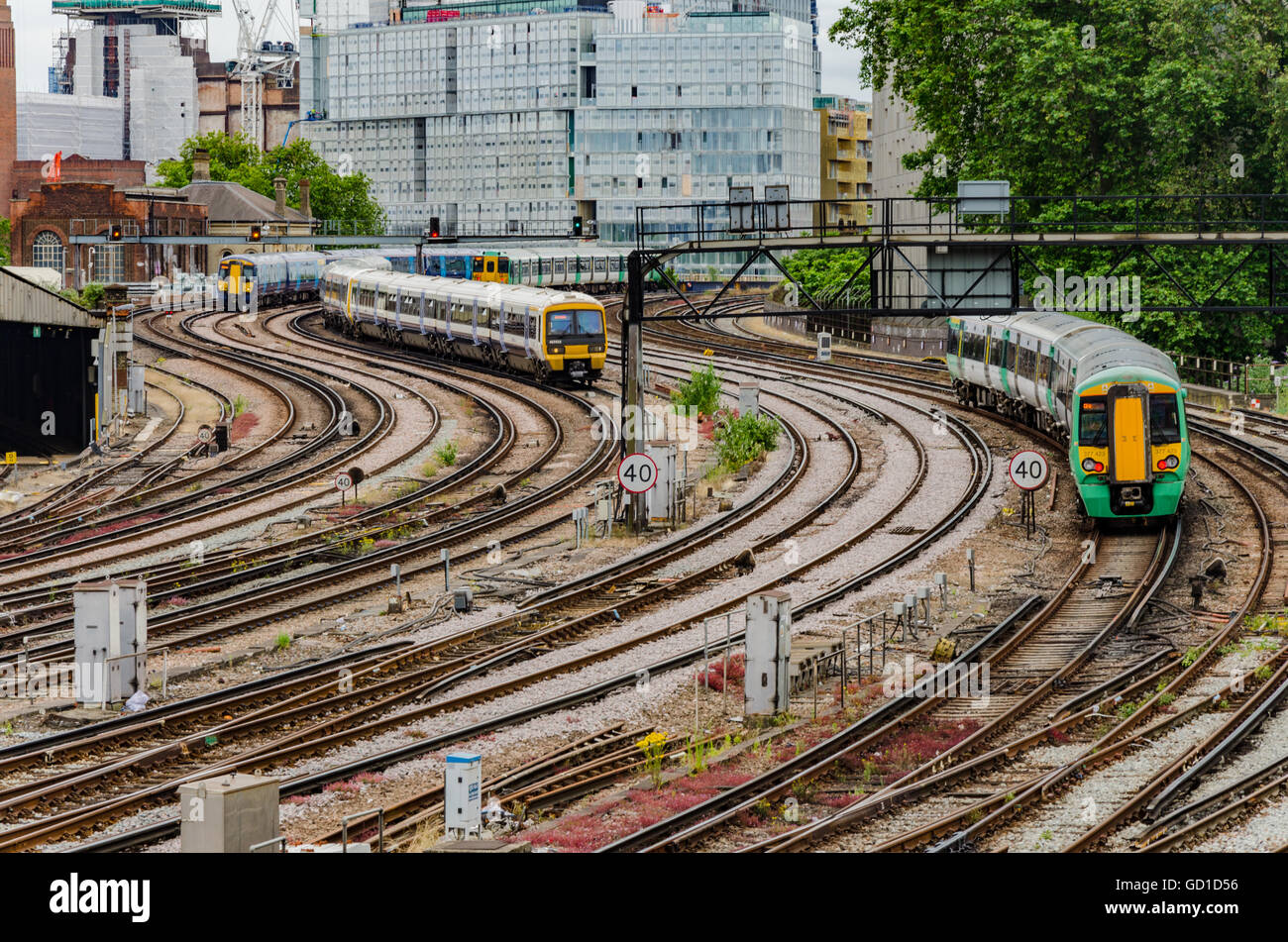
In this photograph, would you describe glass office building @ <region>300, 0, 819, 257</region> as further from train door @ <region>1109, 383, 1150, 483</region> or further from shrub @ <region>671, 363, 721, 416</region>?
train door @ <region>1109, 383, 1150, 483</region>

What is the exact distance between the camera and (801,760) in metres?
17.3

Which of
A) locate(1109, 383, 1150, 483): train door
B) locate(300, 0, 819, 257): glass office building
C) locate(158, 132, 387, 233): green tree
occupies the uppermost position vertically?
locate(300, 0, 819, 257): glass office building

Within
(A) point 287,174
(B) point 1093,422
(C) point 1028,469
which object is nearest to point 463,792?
(C) point 1028,469

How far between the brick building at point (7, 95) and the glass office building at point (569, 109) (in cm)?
4669

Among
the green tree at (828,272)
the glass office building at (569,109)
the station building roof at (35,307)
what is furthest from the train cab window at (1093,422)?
the glass office building at (569,109)

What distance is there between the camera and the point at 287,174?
152375mm

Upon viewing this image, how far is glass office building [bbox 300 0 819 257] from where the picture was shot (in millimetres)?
160625

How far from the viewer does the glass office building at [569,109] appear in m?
161

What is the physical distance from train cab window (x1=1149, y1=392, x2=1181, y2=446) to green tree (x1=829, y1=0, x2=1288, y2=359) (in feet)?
65.2

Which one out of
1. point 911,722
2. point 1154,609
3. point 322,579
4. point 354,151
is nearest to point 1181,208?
point 1154,609

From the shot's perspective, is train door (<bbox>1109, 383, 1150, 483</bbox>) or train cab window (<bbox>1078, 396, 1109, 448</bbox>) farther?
train cab window (<bbox>1078, 396, 1109, 448</bbox>)

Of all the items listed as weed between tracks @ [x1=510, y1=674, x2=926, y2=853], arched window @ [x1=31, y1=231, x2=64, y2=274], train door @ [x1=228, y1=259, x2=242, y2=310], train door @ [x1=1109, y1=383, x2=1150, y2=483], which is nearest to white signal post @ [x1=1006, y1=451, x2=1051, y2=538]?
train door @ [x1=1109, y1=383, x2=1150, y2=483]

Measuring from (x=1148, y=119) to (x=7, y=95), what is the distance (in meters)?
118

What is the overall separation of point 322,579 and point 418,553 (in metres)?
3.13
